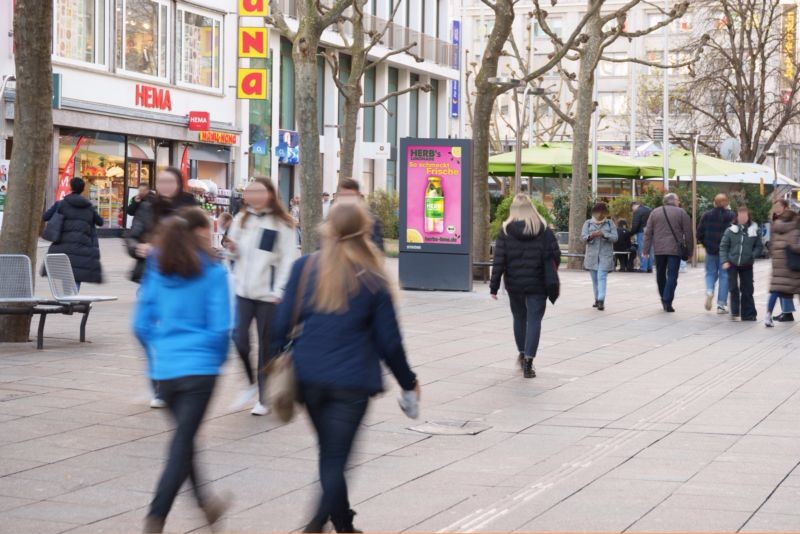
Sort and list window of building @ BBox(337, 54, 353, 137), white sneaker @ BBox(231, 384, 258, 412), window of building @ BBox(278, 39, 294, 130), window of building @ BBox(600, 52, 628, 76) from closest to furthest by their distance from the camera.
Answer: white sneaker @ BBox(231, 384, 258, 412)
window of building @ BBox(278, 39, 294, 130)
window of building @ BBox(337, 54, 353, 137)
window of building @ BBox(600, 52, 628, 76)

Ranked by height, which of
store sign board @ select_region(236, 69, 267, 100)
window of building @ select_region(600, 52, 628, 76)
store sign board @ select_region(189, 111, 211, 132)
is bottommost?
store sign board @ select_region(189, 111, 211, 132)

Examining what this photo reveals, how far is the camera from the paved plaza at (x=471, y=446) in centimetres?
665

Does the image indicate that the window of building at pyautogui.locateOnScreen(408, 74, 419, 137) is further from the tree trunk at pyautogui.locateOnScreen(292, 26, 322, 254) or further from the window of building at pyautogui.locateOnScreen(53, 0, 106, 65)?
the tree trunk at pyautogui.locateOnScreen(292, 26, 322, 254)

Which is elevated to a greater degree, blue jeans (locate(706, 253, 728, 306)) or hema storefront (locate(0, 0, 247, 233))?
hema storefront (locate(0, 0, 247, 233))

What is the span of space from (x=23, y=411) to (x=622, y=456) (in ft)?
13.5

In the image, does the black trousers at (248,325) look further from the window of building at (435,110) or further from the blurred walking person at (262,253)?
the window of building at (435,110)

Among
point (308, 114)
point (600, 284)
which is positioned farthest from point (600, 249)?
point (308, 114)

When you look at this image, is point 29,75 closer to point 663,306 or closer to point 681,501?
point 681,501

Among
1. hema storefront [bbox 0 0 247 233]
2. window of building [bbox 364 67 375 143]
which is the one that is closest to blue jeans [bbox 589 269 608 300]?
hema storefront [bbox 0 0 247 233]

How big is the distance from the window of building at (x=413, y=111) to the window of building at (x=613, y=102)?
33071 mm

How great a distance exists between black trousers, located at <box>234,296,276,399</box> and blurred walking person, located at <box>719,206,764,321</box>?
10774 mm

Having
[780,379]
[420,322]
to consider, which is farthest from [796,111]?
[780,379]

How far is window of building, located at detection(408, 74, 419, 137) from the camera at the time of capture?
5978cm

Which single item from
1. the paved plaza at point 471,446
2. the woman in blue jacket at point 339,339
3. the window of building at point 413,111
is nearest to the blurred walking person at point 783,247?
the paved plaza at point 471,446
